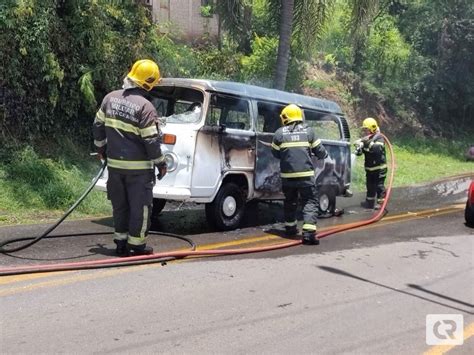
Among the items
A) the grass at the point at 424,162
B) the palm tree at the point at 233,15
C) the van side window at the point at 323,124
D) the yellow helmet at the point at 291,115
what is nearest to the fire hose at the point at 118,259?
the yellow helmet at the point at 291,115

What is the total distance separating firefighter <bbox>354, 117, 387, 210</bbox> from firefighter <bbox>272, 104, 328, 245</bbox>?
3.70 m

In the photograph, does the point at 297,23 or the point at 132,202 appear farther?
the point at 297,23

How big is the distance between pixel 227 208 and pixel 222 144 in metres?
0.94

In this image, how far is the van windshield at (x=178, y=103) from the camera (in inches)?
291

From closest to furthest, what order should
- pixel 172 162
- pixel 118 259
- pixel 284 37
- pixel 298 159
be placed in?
pixel 118 259
pixel 172 162
pixel 298 159
pixel 284 37

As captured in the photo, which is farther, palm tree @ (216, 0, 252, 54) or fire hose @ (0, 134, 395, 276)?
palm tree @ (216, 0, 252, 54)

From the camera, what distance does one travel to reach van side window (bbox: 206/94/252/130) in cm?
745

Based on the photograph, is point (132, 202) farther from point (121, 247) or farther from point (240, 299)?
point (240, 299)

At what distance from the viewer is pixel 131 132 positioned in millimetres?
5750

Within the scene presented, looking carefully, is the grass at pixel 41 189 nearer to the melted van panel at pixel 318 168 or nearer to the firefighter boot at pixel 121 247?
the firefighter boot at pixel 121 247

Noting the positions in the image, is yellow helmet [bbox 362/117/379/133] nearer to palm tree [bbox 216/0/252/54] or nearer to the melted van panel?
the melted van panel

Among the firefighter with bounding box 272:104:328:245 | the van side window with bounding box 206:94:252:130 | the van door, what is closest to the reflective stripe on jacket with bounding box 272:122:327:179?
the firefighter with bounding box 272:104:328:245

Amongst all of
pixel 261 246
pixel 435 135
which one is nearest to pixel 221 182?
pixel 261 246

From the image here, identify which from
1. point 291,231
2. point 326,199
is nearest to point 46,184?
point 291,231
